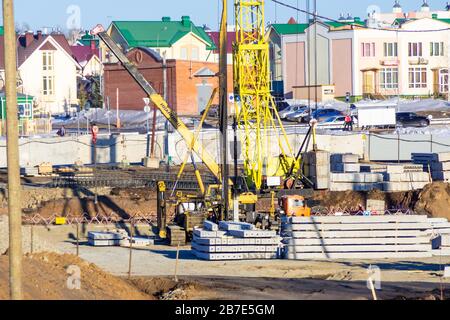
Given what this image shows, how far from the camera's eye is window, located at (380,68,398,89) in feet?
250

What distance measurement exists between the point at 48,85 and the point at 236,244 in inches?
2295

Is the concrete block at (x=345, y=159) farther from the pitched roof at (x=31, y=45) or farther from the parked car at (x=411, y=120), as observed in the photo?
the pitched roof at (x=31, y=45)

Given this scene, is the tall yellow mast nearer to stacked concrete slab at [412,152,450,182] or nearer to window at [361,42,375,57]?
stacked concrete slab at [412,152,450,182]

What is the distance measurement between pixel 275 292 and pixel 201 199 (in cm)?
1062

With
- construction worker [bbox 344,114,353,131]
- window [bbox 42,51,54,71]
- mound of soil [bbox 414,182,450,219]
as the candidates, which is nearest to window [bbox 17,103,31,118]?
construction worker [bbox 344,114,353,131]

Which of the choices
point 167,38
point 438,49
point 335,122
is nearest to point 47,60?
point 167,38

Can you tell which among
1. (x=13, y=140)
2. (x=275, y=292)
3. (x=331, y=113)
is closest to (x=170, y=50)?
(x=331, y=113)

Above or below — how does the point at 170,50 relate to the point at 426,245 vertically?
above

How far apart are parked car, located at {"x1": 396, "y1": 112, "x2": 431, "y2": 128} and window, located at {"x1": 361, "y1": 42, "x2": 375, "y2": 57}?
50.9ft

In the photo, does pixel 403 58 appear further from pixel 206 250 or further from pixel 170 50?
pixel 206 250

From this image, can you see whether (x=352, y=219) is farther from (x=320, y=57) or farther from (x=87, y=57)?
(x=87, y=57)

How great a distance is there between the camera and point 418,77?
76625mm

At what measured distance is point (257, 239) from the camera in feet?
82.2

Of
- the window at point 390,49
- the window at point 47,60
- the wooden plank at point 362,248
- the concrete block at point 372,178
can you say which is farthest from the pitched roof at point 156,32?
the wooden plank at point 362,248
